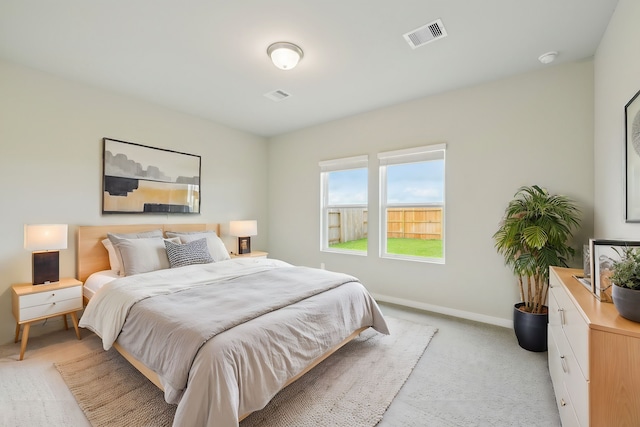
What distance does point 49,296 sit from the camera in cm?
252

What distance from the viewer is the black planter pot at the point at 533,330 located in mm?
2430

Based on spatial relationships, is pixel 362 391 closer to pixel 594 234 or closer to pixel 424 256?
pixel 424 256

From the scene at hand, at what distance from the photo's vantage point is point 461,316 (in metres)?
3.27

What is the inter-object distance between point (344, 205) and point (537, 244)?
251 centimetres

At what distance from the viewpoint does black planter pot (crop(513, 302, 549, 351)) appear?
243 centimetres

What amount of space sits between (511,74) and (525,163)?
934 mm

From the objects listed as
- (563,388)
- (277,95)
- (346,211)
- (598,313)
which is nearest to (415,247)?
(346,211)

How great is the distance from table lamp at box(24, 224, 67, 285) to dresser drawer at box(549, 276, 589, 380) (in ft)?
12.6

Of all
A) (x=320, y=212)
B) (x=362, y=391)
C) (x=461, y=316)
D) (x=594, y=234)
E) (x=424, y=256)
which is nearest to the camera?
(x=362, y=391)

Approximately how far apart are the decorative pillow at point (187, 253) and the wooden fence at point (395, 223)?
2.01 meters

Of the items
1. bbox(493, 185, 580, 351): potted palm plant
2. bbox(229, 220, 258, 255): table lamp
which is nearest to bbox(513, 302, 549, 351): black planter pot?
bbox(493, 185, 580, 351): potted palm plant

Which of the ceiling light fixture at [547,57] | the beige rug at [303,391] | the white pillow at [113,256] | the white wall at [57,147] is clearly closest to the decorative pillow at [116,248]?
the white pillow at [113,256]

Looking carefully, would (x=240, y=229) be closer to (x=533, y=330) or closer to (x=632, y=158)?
(x=533, y=330)

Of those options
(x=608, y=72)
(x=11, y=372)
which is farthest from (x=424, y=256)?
(x=11, y=372)
